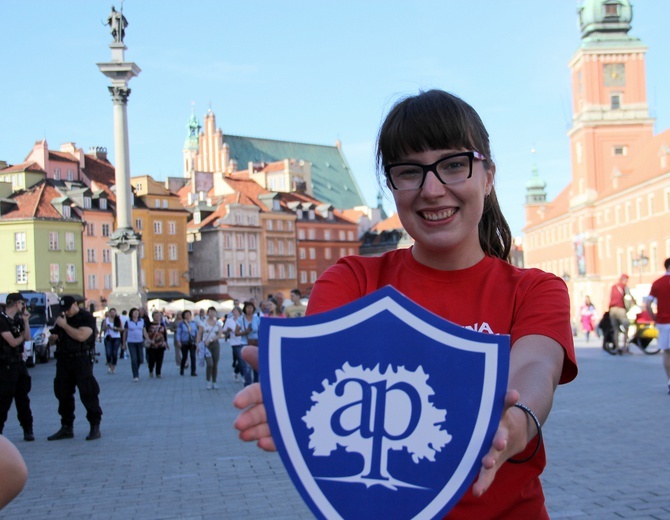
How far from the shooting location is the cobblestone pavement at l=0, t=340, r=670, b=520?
23.7 ft

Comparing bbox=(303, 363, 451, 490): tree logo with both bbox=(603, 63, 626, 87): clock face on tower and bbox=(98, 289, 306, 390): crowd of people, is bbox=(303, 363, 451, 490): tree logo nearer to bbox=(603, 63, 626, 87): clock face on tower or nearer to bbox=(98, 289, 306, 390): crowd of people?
bbox=(98, 289, 306, 390): crowd of people

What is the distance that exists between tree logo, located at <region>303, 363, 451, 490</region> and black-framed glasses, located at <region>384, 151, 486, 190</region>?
0.68 metres

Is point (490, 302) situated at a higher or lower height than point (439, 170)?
lower

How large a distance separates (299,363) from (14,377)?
34.6 ft

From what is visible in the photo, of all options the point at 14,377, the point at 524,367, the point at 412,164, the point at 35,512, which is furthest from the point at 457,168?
the point at 14,377

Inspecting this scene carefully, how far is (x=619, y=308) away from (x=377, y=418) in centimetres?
2386

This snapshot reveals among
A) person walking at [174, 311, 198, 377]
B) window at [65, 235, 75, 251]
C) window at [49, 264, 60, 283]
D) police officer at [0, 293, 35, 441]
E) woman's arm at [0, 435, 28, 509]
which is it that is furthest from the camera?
window at [65, 235, 75, 251]

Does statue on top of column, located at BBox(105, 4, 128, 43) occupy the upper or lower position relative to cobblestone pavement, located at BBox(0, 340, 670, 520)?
upper

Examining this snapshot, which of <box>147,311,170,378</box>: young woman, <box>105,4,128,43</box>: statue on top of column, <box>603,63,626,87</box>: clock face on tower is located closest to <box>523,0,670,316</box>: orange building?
<box>603,63,626,87</box>: clock face on tower

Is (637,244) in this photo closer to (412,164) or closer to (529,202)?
(529,202)

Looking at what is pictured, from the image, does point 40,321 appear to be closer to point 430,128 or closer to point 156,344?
point 156,344

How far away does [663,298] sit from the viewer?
14188 millimetres

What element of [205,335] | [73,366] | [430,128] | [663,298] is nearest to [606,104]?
[205,335]

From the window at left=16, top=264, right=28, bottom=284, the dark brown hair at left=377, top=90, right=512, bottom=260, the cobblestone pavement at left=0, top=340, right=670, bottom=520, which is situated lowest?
the cobblestone pavement at left=0, top=340, right=670, bottom=520
